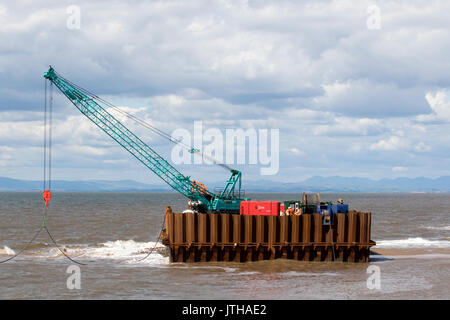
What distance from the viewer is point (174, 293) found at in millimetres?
25969

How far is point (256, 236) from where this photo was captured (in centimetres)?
3294

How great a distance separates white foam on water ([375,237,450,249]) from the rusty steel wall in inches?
530

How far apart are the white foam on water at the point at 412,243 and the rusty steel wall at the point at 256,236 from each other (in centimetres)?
1346

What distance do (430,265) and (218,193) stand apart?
27.6 meters

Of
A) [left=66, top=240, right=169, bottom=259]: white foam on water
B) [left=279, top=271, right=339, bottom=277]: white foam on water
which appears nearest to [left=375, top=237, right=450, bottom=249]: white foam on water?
[left=279, top=271, right=339, bottom=277]: white foam on water

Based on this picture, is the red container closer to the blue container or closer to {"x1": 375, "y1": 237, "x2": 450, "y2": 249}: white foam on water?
the blue container

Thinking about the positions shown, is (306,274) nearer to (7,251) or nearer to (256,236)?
(256,236)

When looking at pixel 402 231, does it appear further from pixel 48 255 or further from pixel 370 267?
pixel 48 255

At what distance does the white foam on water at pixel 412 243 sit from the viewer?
1777 inches

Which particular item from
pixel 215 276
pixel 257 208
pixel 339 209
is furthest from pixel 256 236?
pixel 339 209

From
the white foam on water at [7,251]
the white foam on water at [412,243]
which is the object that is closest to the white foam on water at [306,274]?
the white foam on water at [412,243]

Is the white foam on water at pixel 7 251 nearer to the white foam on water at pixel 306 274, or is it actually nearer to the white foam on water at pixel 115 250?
the white foam on water at pixel 115 250
